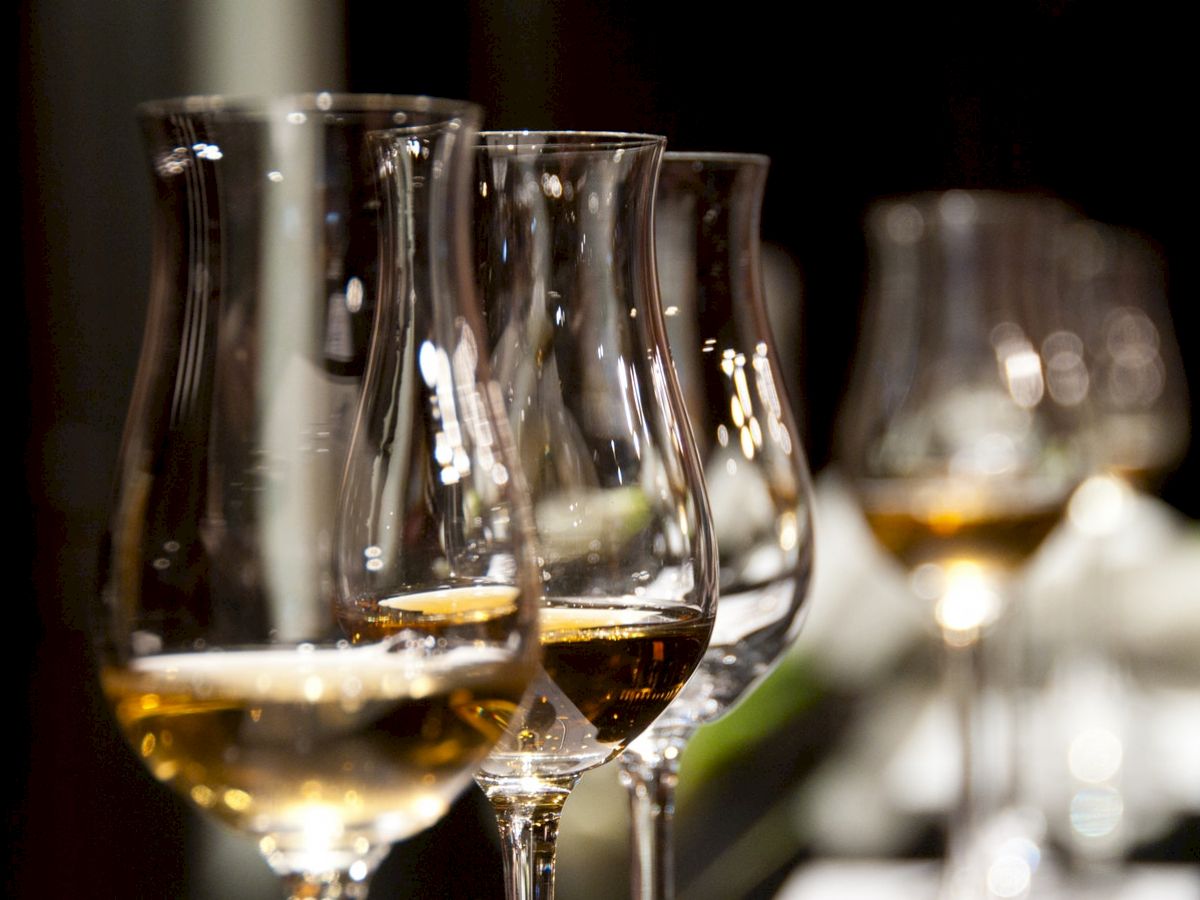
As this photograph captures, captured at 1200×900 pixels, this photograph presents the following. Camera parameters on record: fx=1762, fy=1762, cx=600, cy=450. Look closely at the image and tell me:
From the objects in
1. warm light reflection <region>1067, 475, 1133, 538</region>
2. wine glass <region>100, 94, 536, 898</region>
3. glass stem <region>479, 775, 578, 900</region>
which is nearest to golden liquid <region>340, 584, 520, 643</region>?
wine glass <region>100, 94, 536, 898</region>

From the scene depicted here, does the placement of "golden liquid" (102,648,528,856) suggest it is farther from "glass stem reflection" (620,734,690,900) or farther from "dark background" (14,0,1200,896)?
"dark background" (14,0,1200,896)

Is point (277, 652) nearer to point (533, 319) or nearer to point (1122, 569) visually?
point (533, 319)

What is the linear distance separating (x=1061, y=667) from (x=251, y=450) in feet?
5.62

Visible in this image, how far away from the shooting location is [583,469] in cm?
58

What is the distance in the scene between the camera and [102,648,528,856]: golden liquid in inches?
17.6

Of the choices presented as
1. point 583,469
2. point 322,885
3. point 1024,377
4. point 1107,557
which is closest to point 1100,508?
point 1107,557

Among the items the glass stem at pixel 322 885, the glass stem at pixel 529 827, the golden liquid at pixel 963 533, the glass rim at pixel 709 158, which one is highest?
the glass rim at pixel 709 158

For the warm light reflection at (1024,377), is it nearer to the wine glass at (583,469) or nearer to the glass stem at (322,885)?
the wine glass at (583,469)

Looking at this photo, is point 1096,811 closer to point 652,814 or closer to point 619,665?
point 652,814

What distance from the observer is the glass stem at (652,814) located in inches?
27.1

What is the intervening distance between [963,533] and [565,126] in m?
1.74

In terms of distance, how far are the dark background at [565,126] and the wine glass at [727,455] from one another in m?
0.26

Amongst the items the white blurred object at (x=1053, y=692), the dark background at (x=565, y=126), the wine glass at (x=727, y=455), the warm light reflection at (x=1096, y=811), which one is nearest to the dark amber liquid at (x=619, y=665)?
the wine glass at (x=727, y=455)

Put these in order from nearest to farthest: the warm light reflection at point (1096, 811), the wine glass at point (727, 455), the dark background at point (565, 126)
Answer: the wine glass at point (727, 455), the warm light reflection at point (1096, 811), the dark background at point (565, 126)
